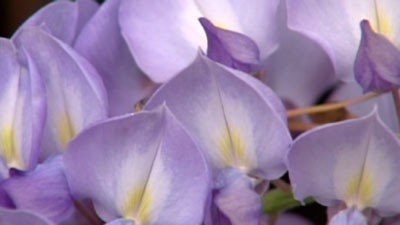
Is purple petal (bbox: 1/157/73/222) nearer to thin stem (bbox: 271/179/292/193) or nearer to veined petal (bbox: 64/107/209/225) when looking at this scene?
veined petal (bbox: 64/107/209/225)

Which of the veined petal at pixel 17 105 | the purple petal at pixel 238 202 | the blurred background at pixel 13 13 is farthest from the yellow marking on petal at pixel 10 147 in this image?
the blurred background at pixel 13 13

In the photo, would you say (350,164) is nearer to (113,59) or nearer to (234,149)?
(234,149)

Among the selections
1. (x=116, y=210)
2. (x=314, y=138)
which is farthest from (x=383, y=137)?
(x=116, y=210)

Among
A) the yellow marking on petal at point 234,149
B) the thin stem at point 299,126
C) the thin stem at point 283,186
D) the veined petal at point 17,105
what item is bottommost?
the thin stem at point 283,186

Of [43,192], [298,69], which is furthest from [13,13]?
[43,192]

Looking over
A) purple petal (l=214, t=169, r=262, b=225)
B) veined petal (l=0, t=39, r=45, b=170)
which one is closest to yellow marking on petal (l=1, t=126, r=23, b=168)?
veined petal (l=0, t=39, r=45, b=170)

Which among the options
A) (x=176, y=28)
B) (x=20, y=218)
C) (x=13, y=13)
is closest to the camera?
(x=20, y=218)

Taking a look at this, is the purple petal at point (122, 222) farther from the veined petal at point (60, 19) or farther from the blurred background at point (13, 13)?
the blurred background at point (13, 13)
